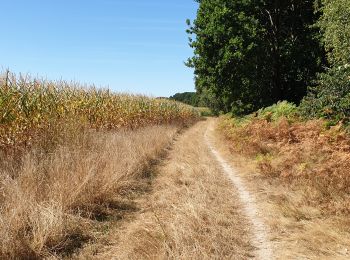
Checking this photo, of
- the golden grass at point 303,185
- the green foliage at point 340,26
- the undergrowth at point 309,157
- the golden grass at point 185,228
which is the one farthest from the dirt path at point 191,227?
the green foliage at point 340,26

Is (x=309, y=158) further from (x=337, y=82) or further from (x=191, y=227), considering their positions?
(x=337, y=82)

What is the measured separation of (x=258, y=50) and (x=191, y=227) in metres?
18.9

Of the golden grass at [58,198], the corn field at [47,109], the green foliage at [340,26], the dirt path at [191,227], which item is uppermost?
the green foliage at [340,26]

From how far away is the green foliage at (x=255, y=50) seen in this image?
22156 mm

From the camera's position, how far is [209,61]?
23.3m

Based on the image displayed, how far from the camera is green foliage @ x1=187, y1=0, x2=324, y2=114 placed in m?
22.2

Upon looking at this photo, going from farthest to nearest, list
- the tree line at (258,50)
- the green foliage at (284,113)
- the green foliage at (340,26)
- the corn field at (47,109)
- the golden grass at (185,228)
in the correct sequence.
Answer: the tree line at (258,50) < the green foliage at (284,113) < the green foliage at (340,26) < the corn field at (47,109) < the golden grass at (185,228)

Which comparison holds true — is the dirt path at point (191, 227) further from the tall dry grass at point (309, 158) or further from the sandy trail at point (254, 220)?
the tall dry grass at point (309, 158)

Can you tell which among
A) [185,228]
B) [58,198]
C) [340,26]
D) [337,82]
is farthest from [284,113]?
[58,198]

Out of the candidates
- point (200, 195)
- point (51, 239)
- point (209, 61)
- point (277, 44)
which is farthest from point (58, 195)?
point (277, 44)

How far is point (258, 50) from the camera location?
73.6 feet

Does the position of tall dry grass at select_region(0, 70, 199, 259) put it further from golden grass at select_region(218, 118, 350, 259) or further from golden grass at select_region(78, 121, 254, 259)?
golden grass at select_region(218, 118, 350, 259)

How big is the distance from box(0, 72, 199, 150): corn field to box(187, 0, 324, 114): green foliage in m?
8.12

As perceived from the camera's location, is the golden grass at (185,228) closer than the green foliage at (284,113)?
Yes
